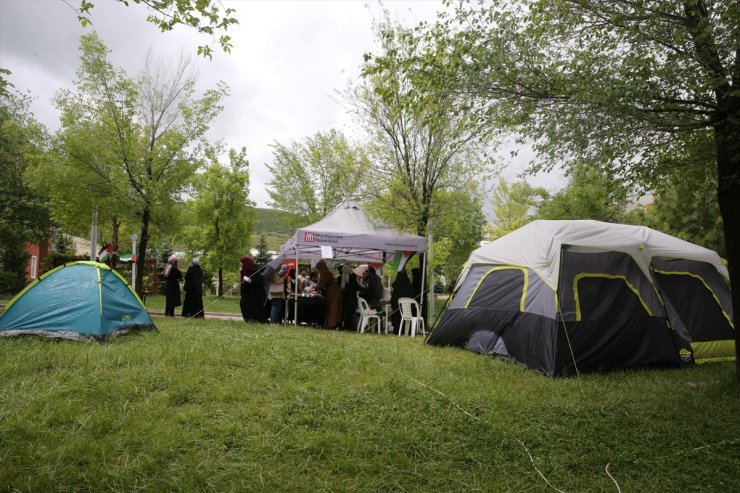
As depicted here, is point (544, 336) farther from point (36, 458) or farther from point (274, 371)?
point (36, 458)

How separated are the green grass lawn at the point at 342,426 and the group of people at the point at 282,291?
567 centimetres

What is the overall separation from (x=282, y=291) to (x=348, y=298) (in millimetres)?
1722

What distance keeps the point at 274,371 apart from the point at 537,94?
181 inches

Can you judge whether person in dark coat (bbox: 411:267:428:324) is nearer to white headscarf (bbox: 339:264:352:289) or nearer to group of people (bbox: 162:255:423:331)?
group of people (bbox: 162:255:423:331)

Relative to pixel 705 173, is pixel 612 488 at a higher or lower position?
lower

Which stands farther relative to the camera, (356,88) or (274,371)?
(356,88)

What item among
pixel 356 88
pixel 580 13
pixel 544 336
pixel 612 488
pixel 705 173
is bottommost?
pixel 612 488

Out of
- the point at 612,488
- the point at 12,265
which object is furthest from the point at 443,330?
the point at 12,265

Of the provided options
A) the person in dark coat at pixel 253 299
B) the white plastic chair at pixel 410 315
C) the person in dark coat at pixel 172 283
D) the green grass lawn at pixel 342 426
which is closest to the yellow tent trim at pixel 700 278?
the green grass lawn at pixel 342 426

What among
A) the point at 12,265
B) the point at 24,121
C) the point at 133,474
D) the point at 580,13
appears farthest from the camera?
the point at 12,265

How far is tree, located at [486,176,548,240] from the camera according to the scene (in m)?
27.5

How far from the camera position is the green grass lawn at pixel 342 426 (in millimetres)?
3301

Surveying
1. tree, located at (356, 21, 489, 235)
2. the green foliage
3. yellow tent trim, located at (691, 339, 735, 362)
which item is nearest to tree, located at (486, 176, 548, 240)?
the green foliage

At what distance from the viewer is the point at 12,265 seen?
80.9 ft
